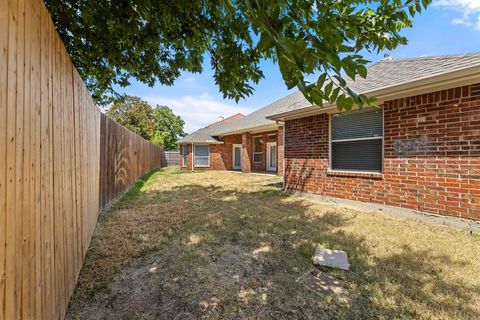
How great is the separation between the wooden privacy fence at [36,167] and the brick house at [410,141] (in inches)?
207

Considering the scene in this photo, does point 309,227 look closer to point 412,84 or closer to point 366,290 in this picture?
point 366,290

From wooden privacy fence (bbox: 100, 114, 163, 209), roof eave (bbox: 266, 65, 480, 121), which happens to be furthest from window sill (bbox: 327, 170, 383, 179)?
wooden privacy fence (bbox: 100, 114, 163, 209)

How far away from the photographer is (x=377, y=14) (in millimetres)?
3158

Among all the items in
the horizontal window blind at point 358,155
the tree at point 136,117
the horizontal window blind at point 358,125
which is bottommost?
the horizontal window blind at point 358,155

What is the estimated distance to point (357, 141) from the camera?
5.77m

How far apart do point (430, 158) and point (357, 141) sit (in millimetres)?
1539

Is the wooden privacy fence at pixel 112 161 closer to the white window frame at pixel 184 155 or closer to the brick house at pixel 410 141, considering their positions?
the brick house at pixel 410 141

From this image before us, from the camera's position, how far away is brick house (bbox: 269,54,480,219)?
13.2ft

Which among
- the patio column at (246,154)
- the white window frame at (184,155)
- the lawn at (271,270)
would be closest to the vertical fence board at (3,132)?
the lawn at (271,270)

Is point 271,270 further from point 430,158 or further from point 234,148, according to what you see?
point 234,148

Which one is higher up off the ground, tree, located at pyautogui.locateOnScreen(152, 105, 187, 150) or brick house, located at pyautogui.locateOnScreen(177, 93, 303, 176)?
tree, located at pyautogui.locateOnScreen(152, 105, 187, 150)

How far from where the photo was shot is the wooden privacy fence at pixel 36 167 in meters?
1.03

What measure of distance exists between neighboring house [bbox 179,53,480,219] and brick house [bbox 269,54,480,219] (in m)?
0.01

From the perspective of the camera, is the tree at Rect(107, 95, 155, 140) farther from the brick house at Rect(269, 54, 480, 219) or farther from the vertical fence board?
the vertical fence board
